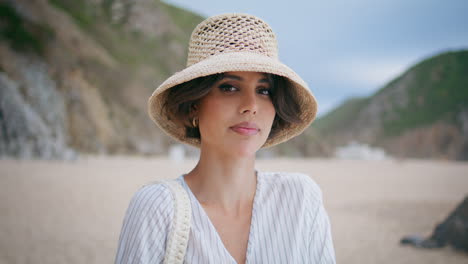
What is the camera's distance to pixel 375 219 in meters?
7.16

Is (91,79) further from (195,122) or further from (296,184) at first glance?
(296,184)

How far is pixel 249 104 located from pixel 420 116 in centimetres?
6376

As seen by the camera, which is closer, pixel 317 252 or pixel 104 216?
pixel 317 252

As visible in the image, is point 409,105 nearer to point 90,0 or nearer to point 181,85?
point 90,0

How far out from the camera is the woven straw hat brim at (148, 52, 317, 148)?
1355 millimetres

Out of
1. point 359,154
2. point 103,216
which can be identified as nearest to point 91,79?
point 103,216

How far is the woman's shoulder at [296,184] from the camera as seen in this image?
1.53m

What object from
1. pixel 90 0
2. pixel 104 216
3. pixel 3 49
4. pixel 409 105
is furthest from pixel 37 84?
pixel 409 105

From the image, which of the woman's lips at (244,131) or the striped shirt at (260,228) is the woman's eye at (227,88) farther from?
the striped shirt at (260,228)

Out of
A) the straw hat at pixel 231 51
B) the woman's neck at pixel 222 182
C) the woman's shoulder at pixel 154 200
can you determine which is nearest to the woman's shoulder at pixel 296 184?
the woman's neck at pixel 222 182

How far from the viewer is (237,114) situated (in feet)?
4.67

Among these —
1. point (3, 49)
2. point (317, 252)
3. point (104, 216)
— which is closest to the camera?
point (317, 252)

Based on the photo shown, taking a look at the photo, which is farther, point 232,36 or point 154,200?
point 232,36

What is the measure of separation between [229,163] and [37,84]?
18.7 metres
